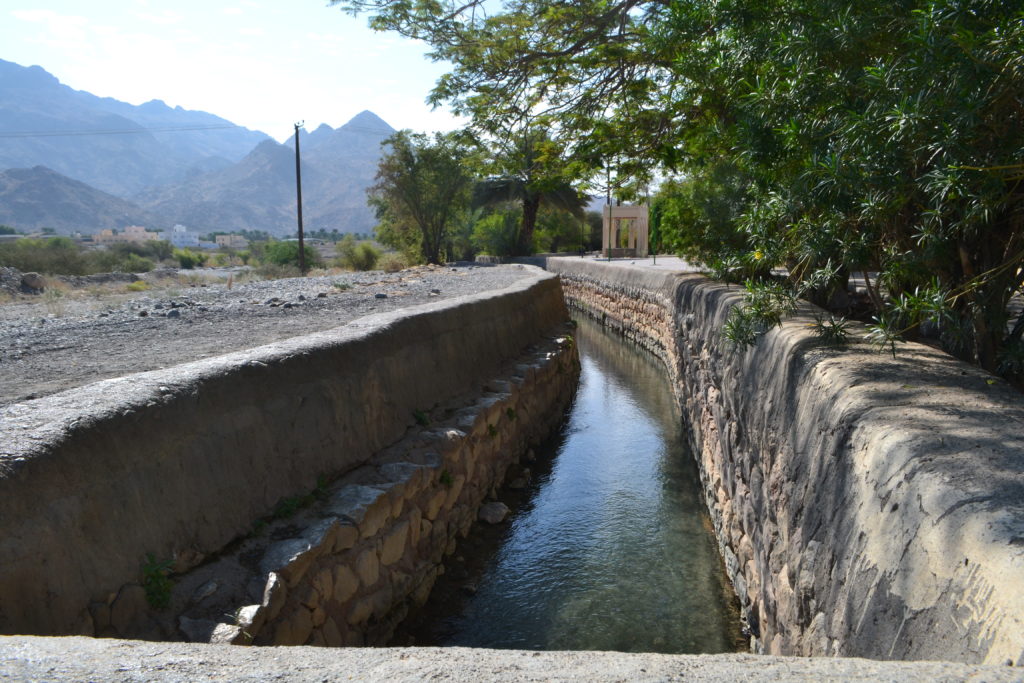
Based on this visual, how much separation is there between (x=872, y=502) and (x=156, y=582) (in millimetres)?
2819

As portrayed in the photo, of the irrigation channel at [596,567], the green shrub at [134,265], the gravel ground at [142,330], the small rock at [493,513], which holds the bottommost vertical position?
the irrigation channel at [596,567]

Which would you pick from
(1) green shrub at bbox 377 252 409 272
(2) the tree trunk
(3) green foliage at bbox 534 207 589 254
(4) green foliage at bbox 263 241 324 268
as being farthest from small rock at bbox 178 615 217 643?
(3) green foliage at bbox 534 207 589 254

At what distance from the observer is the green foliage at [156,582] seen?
303cm

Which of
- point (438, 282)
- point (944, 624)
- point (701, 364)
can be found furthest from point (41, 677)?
point (438, 282)

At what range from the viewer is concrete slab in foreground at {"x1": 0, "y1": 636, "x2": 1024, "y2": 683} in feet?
5.61

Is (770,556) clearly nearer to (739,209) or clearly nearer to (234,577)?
(234,577)

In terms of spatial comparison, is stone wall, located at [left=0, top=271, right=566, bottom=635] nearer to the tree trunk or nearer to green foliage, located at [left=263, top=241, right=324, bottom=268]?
green foliage, located at [left=263, top=241, right=324, bottom=268]

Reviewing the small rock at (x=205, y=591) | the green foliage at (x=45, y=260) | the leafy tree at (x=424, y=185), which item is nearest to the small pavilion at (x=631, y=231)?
the leafy tree at (x=424, y=185)

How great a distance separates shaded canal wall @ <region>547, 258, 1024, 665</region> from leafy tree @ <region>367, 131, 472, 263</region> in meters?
27.6

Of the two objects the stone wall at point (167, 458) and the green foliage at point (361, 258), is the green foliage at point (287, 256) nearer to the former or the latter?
the green foliage at point (361, 258)

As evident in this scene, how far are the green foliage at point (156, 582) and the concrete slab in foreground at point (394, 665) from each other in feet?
3.78

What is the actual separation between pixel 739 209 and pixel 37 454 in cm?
743

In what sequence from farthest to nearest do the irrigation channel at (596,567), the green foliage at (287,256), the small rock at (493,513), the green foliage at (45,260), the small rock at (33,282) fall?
the green foliage at (287,256) < the green foliage at (45,260) < the small rock at (33,282) < the small rock at (493,513) < the irrigation channel at (596,567)

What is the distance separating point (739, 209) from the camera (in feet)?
27.7
